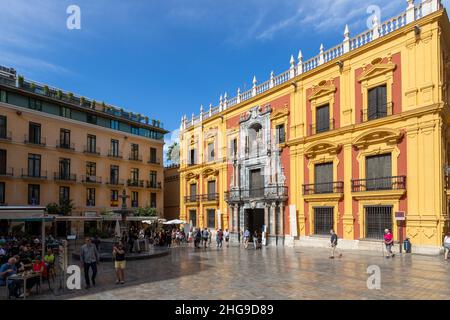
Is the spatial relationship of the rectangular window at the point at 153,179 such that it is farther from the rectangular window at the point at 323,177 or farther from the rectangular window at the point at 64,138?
the rectangular window at the point at 323,177

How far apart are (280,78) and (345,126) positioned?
24.9 ft

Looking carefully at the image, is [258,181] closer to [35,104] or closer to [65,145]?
[65,145]

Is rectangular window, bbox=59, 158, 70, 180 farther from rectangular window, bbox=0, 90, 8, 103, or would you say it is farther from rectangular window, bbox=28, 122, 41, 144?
rectangular window, bbox=0, 90, 8, 103

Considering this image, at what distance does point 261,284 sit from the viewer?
1144 centimetres

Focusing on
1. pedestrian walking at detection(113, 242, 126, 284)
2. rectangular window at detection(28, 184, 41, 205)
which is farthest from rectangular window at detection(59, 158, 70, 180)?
pedestrian walking at detection(113, 242, 126, 284)

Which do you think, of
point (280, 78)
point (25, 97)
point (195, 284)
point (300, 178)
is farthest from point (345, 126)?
point (25, 97)

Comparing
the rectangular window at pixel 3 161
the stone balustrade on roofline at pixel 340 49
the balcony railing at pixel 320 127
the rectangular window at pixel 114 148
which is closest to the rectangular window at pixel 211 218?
the stone balustrade on roofline at pixel 340 49

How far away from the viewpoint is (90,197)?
3881 centimetres

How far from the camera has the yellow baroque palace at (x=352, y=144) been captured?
18484mm

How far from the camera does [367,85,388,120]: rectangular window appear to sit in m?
20.7

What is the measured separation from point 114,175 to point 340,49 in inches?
1126

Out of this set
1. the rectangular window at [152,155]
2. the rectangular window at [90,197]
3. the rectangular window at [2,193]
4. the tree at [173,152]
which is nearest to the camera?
the rectangular window at [2,193]

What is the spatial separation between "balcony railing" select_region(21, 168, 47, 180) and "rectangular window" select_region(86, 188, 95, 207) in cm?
500

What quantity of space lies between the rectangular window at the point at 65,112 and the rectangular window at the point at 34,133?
285cm
